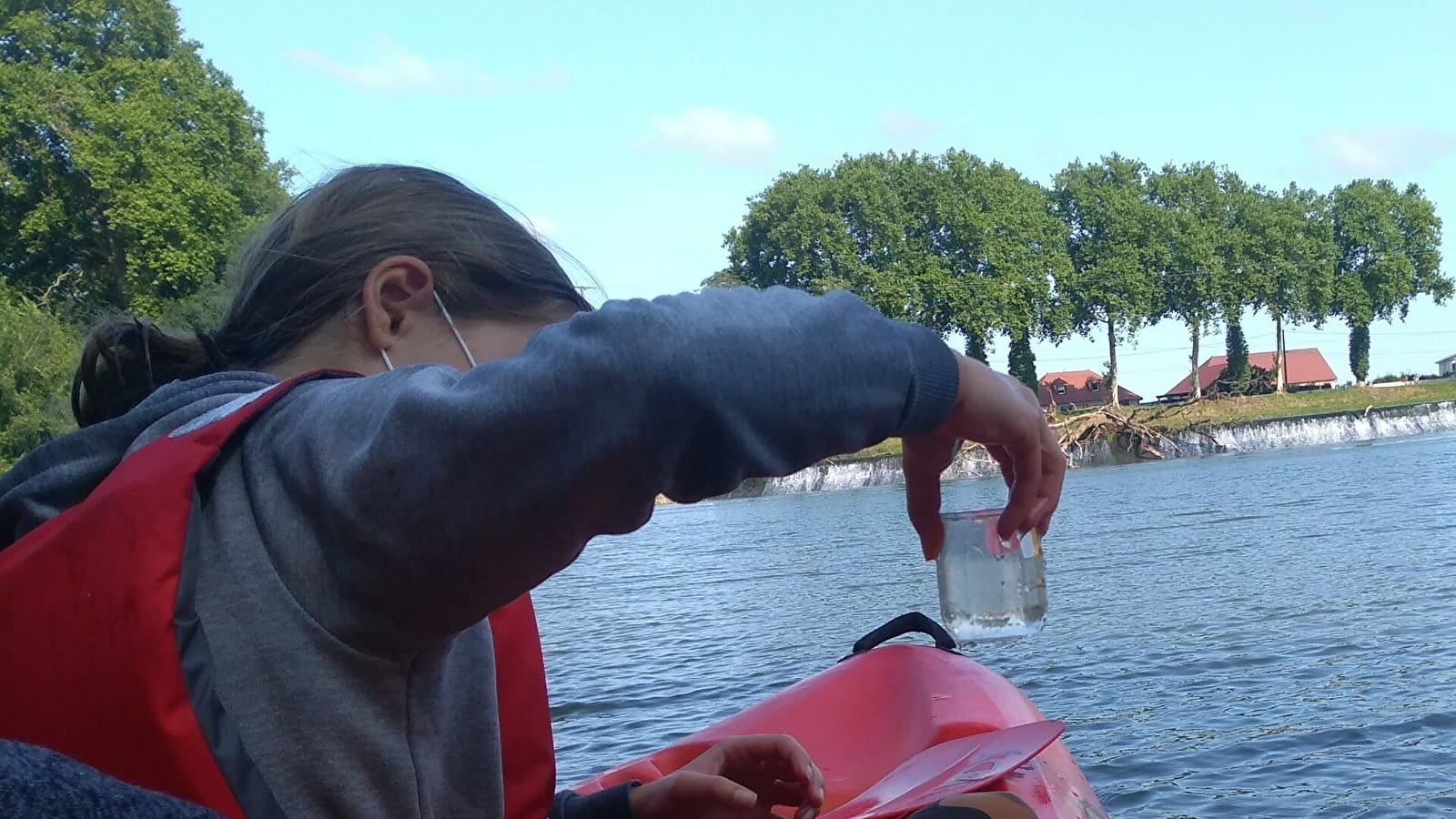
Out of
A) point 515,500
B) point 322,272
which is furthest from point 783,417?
point 322,272

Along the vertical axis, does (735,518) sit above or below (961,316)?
below

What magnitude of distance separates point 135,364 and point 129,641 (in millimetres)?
617

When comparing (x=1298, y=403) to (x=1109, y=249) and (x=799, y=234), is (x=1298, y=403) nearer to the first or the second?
(x=1109, y=249)

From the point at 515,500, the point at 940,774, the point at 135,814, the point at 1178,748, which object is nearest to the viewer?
the point at 135,814

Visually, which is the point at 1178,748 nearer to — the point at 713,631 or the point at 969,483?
the point at 713,631

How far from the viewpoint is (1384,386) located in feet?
182

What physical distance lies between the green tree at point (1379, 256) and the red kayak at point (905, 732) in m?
67.5

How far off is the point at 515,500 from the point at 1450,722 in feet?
20.9

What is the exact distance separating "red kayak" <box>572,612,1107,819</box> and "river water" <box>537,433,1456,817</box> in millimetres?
1947

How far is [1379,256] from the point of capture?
2596 inches

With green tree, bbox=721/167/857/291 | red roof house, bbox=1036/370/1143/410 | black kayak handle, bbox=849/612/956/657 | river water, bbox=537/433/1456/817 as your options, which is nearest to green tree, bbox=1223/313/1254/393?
red roof house, bbox=1036/370/1143/410

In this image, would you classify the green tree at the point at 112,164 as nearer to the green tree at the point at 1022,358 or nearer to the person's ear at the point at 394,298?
the person's ear at the point at 394,298

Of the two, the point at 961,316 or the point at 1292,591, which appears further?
the point at 961,316

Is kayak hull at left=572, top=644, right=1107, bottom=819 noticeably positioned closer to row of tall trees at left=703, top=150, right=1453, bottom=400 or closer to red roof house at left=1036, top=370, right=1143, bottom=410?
row of tall trees at left=703, top=150, right=1453, bottom=400
